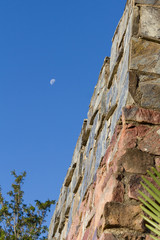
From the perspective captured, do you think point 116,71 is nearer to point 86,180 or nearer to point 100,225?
point 86,180

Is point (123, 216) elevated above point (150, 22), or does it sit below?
below

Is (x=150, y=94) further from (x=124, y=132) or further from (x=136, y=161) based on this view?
(x=136, y=161)

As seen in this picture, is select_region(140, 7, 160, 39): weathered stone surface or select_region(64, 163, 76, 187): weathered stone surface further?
select_region(64, 163, 76, 187): weathered stone surface

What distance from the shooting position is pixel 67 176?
4.87 m

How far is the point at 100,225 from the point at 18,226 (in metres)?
5.64

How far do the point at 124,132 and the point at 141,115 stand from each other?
0.15m

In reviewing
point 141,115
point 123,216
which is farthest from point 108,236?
point 141,115

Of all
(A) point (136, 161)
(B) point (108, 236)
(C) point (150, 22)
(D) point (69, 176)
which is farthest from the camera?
(D) point (69, 176)

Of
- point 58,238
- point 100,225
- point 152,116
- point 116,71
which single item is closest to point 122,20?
point 116,71

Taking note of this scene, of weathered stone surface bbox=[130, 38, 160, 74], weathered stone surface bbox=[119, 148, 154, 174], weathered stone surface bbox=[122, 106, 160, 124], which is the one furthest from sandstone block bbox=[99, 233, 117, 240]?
weathered stone surface bbox=[130, 38, 160, 74]

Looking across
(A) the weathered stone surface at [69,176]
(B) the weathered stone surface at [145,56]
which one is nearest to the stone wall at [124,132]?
(B) the weathered stone surface at [145,56]

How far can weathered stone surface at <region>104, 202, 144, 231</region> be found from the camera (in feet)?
6.76

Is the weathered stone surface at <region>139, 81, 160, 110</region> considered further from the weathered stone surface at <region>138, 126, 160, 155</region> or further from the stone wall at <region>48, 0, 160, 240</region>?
the weathered stone surface at <region>138, 126, 160, 155</region>

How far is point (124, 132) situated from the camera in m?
2.39
